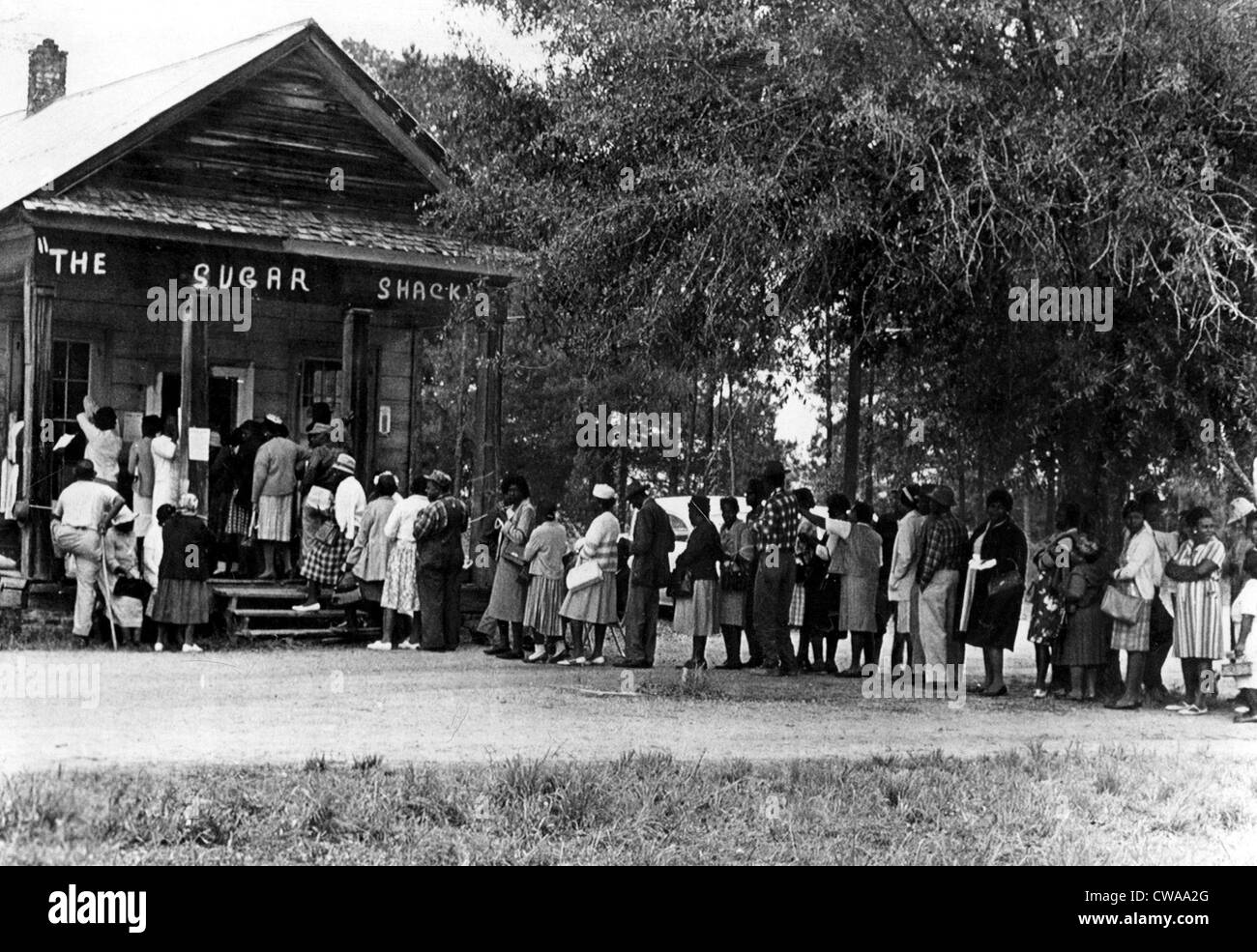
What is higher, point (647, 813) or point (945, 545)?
point (945, 545)

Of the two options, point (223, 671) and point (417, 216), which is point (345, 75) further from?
point (223, 671)

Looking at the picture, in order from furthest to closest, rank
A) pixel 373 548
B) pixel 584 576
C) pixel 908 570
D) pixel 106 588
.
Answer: pixel 373 548
pixel 584 576
pixel 106 588
pixel 908 570

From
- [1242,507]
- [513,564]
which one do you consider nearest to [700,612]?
[513,564]

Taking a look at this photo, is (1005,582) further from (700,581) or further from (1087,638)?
(700,581)

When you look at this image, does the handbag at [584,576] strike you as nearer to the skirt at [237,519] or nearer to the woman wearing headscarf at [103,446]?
the skirt at [237,519]

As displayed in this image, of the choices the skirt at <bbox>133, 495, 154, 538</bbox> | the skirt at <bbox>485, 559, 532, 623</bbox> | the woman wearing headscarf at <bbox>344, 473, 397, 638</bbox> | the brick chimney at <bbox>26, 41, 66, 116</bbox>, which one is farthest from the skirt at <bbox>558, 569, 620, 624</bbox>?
the brick chimney at <bbox>26, 41, 66, 116</bbox>

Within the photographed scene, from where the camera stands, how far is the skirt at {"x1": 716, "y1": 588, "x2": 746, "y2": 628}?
52.6ft

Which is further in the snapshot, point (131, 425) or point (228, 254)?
point (131, 425)

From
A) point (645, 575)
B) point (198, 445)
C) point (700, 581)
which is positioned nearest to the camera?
point (645, 575)

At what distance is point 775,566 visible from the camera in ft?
49.7

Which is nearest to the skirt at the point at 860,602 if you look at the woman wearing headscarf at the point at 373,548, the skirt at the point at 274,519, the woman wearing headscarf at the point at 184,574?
the woman wearing headscarf at the point at 373,548

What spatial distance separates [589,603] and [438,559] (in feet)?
5.36

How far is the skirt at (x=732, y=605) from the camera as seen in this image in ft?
52.6
